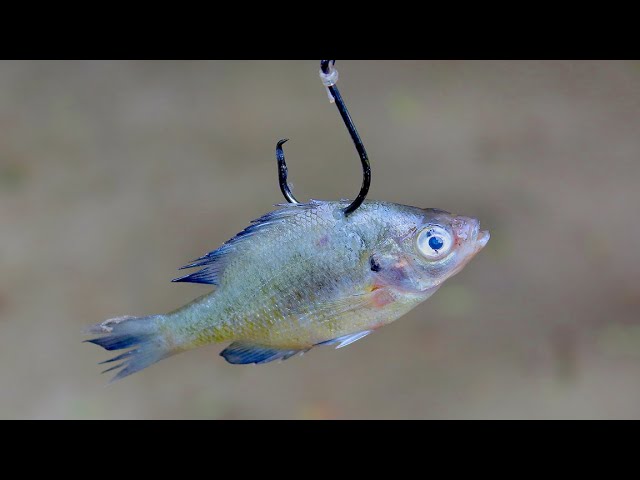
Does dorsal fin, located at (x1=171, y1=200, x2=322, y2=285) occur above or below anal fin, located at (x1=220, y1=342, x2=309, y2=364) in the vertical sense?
above

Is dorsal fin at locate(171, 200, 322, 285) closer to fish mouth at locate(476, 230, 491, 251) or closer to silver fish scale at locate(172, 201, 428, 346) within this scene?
silver fish scale at locate(172, 201, 428, 346)

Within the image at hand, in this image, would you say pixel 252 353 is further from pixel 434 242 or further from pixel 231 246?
pixel 434 242

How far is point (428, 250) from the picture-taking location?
72 centimetres

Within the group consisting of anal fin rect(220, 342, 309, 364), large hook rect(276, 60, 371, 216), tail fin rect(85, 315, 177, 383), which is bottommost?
anal fin rect(220, 342, 309, 364)

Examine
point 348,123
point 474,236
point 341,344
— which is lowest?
point 341,344

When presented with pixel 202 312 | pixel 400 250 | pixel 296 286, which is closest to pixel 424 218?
pixel 400 250

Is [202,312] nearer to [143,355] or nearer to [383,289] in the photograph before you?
[143,355]

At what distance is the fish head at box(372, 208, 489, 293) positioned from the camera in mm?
712

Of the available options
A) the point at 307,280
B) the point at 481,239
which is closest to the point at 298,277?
the point at 307,280

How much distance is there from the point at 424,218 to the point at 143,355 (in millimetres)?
384

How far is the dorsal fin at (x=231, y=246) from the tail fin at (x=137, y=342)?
0.25 ft

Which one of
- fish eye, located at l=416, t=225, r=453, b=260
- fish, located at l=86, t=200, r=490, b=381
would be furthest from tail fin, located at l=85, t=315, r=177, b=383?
fish eye, located at l=416, t=225, r=453, b=260

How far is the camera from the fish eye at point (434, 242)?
71 cm

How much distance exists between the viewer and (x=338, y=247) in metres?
0.72
